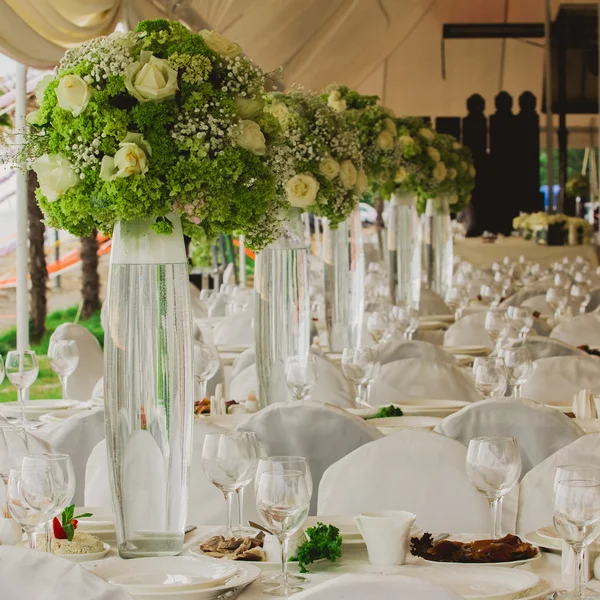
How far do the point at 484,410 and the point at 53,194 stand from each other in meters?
1.56

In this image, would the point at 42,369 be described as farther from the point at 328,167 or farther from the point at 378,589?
the point at 378,589

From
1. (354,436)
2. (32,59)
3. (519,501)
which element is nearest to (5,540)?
(519,501)

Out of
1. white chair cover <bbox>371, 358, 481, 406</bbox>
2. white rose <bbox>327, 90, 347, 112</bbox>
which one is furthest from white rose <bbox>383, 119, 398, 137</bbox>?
white chair cover <bbox>371, 358, 481, 406</bbox>

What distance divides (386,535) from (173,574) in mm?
380

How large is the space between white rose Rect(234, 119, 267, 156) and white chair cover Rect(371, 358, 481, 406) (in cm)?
241

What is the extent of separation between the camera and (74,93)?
8.28ft

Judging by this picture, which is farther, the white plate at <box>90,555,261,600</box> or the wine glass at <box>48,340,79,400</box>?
the wine glass at <box>48,340,79,400</box>

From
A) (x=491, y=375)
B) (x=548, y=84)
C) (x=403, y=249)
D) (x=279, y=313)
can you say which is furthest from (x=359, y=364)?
(x=548, y=84)

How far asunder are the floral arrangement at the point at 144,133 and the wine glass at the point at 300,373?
1.32m

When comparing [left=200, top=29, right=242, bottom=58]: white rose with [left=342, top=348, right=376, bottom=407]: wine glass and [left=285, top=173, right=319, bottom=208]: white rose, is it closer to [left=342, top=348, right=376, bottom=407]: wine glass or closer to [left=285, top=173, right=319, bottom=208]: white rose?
[left=342, top=348, right=376, bottom=407]: wine glass

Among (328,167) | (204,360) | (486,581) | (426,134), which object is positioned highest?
(426,134)

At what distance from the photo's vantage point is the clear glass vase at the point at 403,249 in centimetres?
851

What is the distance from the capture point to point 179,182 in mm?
2570

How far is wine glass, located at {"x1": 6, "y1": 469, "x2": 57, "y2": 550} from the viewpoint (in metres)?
Result: 2.15
